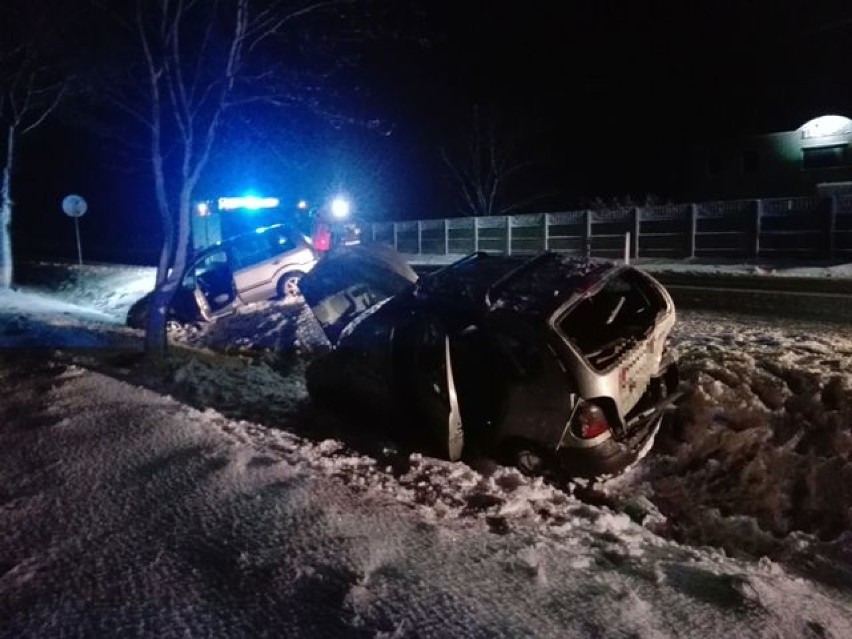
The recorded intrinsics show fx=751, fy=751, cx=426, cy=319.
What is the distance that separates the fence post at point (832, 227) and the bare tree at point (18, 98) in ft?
61.9

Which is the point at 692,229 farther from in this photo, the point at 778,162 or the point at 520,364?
the point at 520,364

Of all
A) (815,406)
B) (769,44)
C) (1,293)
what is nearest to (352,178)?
(769,44)

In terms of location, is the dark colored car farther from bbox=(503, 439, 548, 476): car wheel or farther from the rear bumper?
the rear bumper

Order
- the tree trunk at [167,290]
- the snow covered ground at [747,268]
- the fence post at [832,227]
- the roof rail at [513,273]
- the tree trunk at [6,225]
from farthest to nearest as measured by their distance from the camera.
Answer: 1. the tree trunk at [6,225]
2. the fence post at [832,227]
3. the snow covered ground at [747,268]
4. the tree trunk at [167,290]
5. the roof rail at [513,273]

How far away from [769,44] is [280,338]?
32.4 m

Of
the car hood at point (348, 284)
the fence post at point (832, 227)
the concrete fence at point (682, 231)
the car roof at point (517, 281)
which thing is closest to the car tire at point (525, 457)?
the car roof at point (517, 281)

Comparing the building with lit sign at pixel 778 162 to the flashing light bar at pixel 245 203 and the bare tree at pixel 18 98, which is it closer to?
the flashing light bar at pixel 245 203

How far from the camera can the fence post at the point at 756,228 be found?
20.9 meters

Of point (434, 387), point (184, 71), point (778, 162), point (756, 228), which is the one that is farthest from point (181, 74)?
point (778, 162)

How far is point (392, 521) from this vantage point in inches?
157

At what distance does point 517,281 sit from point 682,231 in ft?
61.5

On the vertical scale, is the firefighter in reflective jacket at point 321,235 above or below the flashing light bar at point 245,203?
below

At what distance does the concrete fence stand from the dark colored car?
7.29 meters

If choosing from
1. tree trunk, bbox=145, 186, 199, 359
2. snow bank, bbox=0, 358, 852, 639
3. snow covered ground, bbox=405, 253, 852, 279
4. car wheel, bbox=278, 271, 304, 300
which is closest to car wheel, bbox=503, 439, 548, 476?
snow bank, bbox=0, 358, 852, 639
